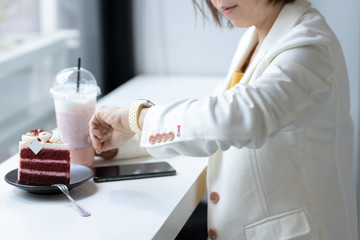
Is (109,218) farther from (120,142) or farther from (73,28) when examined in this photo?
(73,28)

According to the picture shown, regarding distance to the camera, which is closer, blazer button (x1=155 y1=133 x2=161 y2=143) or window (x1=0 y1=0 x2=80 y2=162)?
blazer button (x1=155 y1=133 x2=161 y2=143)

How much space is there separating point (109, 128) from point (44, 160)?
Answer: 0.17m

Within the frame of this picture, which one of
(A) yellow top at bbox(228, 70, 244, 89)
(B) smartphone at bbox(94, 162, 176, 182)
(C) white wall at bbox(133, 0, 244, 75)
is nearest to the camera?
(B) smartphone at bbox(94, 162, 176, 182)

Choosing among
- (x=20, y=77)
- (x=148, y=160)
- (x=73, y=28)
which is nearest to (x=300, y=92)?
(x=148, y=160)

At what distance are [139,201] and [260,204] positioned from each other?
28 cm

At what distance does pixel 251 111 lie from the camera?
894 millimetres

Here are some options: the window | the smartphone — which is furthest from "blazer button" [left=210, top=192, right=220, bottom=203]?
the window

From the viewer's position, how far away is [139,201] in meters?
1.16

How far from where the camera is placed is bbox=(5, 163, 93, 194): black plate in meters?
1.14

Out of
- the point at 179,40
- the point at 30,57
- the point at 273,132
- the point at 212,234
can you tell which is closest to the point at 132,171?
the point at 212,234

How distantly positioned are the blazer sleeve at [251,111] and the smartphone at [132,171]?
0.94ft

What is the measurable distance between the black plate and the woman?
82 millimetres

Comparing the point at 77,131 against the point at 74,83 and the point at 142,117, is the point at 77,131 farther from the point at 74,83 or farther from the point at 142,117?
the point at 142,117

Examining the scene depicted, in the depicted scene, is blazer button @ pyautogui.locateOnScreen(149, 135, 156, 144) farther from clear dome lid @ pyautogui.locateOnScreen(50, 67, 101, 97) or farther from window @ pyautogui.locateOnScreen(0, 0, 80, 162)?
window @ pyautogui.locateOnScreen(0, 0, 80, 162)
